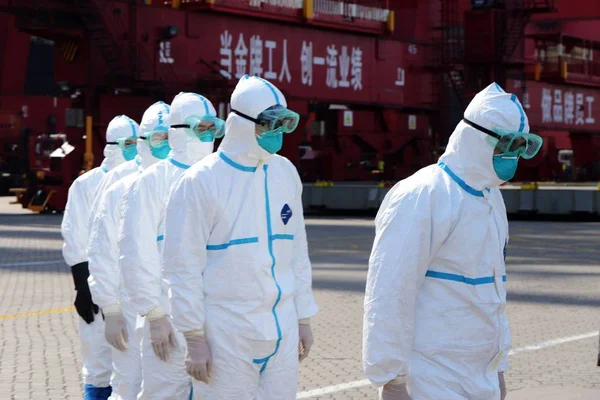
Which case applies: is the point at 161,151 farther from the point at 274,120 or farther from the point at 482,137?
the point at 482,137

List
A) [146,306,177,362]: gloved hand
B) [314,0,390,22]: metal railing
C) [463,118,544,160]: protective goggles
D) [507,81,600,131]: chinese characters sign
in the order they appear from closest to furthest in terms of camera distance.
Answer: [463,118,544,160]: protective goggles
[146,306,177,362]: gloved hand
[314,0,390,22]: metal railing
[507,81,600,131]: chinese characters sign

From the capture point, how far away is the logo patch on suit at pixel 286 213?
491 cm

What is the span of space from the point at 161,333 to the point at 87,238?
258 cm

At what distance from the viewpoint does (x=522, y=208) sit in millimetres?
31719

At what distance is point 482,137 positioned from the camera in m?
4.18

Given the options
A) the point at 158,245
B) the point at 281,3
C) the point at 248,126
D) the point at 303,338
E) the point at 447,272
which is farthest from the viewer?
the point at 281,3

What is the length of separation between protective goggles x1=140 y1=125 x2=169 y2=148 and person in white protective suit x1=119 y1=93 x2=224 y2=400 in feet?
1.79

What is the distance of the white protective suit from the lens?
7438mm

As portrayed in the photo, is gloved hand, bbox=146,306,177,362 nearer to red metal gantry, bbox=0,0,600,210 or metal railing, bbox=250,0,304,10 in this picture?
red metal gantry, bbox=0,0,600,210

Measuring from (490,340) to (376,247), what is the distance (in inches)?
21.0

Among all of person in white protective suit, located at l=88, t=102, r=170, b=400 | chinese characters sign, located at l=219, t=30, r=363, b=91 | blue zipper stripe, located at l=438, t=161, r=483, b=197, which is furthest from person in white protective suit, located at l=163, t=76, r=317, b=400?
chinese characters sign, located at l=219, t=30, r=363, b=91

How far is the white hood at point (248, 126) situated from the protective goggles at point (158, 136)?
1632 millimetres

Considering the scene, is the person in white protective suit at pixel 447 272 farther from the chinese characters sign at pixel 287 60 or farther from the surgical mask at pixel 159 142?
the chinese characters sign at pixel 287 60

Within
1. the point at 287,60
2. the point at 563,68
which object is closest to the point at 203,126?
the point at 287,60
